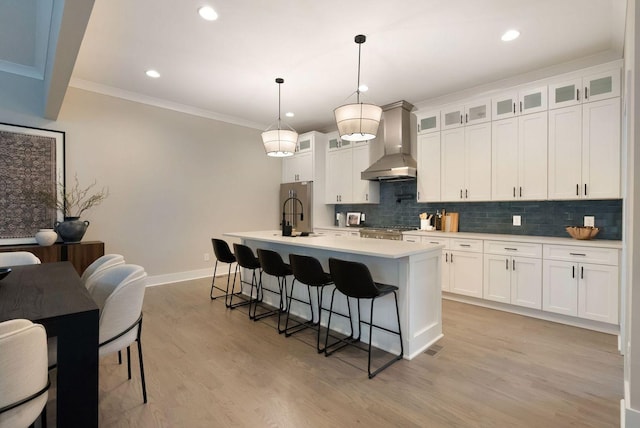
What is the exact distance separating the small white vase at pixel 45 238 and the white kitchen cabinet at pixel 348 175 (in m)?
4.25

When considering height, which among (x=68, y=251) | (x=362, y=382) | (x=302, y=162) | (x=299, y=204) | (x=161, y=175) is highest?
(x=302, y=162)

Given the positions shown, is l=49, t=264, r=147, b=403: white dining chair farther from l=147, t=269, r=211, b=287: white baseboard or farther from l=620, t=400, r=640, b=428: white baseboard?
l=147, t=269, r=211, b=287: white baseboard

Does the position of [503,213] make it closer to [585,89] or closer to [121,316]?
[585,89]

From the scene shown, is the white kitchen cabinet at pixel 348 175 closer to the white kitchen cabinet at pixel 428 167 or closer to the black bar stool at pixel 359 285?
the white kitchen cabinet at pixel 428 167

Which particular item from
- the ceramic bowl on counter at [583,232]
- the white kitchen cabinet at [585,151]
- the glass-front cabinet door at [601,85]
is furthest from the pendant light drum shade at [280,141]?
the ceramic bowl on counter at [583,232]

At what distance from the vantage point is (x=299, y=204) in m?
6.18

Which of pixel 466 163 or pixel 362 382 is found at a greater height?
pixel 466 163

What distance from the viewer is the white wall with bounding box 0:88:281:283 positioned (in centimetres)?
427

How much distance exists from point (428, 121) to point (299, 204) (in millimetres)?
2878

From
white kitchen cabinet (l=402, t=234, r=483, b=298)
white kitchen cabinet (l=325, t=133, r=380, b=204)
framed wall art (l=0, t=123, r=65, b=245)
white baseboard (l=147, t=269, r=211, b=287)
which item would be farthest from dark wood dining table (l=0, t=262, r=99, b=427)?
white kitchen cabinet (l=325, t=133, r=380, b=204)

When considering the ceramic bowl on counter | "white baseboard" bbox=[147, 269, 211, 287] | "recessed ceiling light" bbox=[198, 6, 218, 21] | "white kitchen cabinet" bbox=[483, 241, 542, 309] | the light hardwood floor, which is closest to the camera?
the light hardwood floor

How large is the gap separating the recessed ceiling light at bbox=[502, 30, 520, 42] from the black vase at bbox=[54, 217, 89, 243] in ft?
17.4

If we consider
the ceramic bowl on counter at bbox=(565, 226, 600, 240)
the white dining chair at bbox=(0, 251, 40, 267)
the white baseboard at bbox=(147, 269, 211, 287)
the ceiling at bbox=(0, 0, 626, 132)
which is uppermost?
the ceiling at bbox=(0, 0, 626, 132)

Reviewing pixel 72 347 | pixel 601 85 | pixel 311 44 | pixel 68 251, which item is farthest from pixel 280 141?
pixel 601 85
